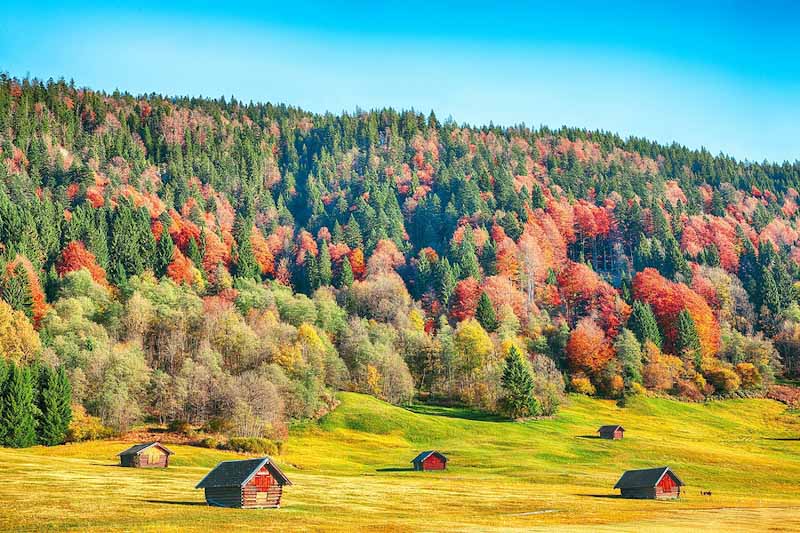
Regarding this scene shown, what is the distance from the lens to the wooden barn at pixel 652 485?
88562 mm

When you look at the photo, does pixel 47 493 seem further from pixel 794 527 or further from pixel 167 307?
pixel 167 307

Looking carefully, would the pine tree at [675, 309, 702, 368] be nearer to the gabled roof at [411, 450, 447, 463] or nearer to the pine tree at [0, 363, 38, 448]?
the gabled roof at [411, 450, 447, 463]

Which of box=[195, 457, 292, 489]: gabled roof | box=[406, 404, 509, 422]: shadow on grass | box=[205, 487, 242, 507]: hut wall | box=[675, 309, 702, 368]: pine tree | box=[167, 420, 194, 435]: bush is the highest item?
box=[675, 309, 702, 368]: pine tree

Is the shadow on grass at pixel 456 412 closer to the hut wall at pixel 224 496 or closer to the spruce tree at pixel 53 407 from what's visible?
the spruce tree at pixel 53 407

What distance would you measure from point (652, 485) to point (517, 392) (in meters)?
60.7

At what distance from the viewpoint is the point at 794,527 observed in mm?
61844

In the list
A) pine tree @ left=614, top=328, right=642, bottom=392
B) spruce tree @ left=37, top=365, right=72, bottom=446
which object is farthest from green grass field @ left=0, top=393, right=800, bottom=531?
pine tree @ left=614, top=328, right=642, bottom=392

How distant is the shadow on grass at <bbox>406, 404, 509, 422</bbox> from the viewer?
149375 millimetres

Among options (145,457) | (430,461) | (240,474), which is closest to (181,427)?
(145,457)

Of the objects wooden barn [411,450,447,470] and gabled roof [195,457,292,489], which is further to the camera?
wooden barn [411,450,447,470]

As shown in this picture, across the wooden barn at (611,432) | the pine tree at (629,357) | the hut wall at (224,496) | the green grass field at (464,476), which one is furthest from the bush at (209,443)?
the pine tree at (629,357)

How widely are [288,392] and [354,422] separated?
1270cm

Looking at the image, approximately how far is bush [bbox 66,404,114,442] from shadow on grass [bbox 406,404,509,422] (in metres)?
57.9

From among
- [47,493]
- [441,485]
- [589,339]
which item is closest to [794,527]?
[441,485]
